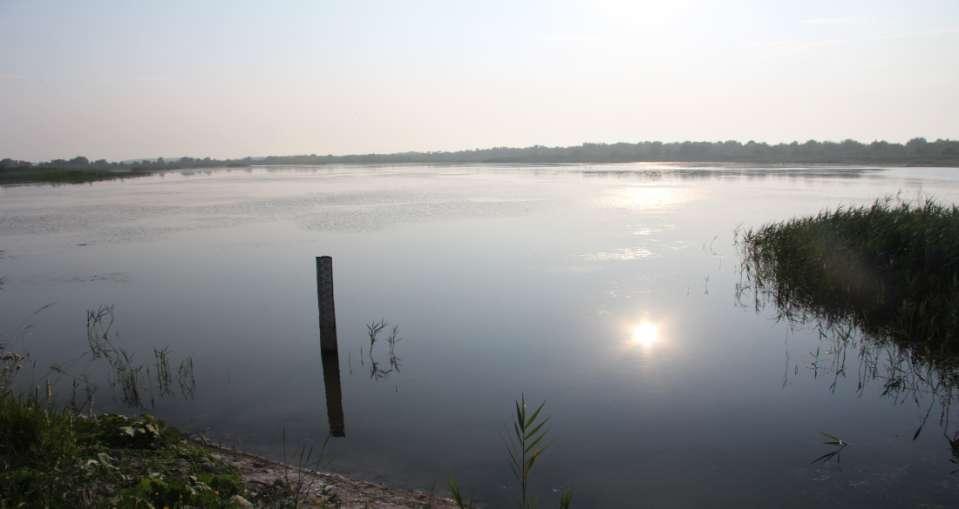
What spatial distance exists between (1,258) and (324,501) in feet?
56.9

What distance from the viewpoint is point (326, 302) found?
28.9 ft

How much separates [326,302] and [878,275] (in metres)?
10.2

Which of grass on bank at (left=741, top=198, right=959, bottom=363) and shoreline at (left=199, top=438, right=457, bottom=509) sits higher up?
grass on bank at (left=741, top=198, right=959, bottom=363)

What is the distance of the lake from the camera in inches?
237

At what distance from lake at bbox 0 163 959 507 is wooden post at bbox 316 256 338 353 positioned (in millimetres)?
349

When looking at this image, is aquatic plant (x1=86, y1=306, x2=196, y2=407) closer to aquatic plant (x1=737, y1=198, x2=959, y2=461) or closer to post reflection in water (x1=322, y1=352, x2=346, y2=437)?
post reflection in water (x1=322, y1=352, x2=346, y2=437)

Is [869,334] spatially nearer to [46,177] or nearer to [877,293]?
[877,293]

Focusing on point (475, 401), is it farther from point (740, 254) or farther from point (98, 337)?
point (740, 254)

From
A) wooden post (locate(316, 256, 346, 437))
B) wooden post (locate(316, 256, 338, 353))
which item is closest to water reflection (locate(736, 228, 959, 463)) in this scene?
wooden post (locate(316, 256, 346, 437))

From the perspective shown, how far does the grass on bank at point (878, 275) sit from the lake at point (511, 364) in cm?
79

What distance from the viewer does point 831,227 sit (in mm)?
14047

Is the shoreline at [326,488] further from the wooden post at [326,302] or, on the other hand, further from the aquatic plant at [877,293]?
the aquatic plant at [877,293]

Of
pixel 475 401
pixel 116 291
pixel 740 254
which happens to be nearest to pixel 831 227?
pixel 740 254

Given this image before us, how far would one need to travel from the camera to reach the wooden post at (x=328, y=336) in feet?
26.2
